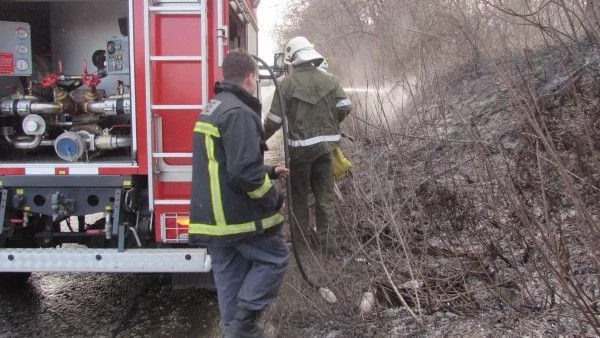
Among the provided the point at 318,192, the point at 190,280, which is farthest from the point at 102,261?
the point at 318,192

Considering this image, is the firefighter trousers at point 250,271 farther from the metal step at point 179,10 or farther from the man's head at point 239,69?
the metal step at point 179,10

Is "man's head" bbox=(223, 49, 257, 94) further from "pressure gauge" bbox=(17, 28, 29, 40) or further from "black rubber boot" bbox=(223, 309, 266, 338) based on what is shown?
"pressure gauge" bbox=(17, 28, 29, 40)

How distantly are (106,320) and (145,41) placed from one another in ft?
7.23

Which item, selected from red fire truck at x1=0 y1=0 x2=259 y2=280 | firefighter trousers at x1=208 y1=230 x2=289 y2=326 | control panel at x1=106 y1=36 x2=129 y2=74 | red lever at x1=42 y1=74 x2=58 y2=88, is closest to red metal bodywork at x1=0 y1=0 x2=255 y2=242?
red fire truck at x1=0 y1=0 x2=259 y2=280

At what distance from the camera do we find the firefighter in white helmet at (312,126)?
178 inches

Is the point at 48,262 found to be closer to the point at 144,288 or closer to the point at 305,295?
the point at 144,288

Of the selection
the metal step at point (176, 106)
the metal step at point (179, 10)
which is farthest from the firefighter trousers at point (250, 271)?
the metal step at point (179, 10)

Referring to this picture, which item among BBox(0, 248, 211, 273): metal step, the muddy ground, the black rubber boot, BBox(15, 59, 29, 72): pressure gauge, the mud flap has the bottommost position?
the muddy ground

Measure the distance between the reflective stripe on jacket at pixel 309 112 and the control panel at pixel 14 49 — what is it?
2141mm

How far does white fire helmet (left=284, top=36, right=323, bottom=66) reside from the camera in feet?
14.9

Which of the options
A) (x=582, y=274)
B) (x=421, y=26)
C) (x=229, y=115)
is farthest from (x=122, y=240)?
(x=421, y=26)

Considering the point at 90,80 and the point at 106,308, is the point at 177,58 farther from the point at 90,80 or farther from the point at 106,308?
the point at 106,308

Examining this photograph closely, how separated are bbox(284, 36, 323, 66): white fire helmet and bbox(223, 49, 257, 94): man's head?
152cm

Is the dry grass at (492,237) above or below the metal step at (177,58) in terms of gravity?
below
